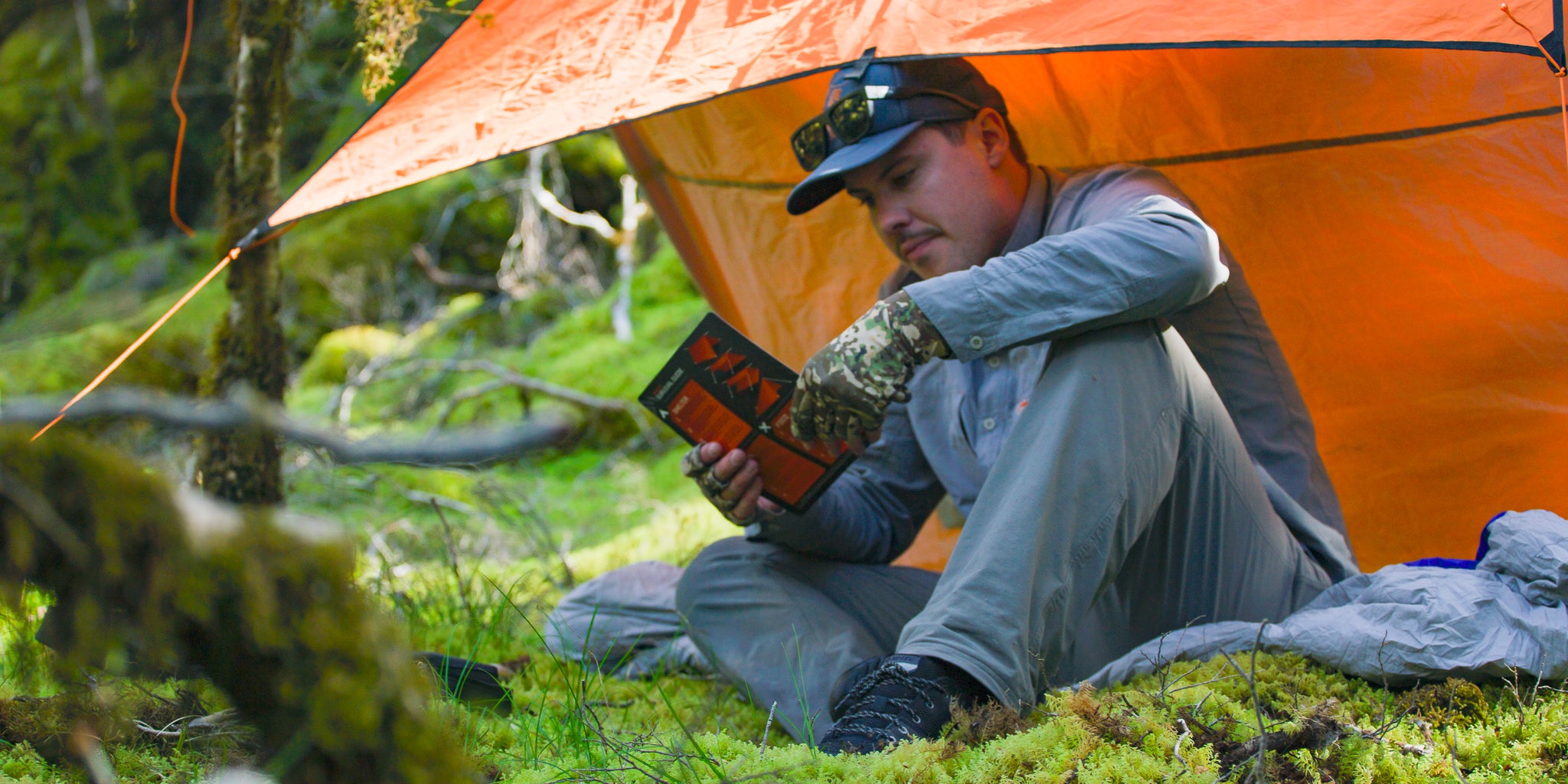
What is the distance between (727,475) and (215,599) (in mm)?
1083

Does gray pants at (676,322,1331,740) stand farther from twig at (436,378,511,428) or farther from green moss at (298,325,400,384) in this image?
green moss at (298,325,400,384)

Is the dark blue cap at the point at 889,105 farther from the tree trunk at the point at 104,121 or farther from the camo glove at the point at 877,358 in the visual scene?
the tree trunk at the point at 104,121

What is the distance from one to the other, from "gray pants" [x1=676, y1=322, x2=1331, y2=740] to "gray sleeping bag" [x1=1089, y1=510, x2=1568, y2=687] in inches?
3.2

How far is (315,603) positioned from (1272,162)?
177cm

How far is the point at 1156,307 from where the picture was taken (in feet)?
4.09

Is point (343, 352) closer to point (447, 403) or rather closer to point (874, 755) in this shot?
point (447, 403)

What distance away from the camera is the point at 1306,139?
1.74m

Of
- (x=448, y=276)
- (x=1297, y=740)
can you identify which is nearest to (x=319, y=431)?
(x=1297, y=740)

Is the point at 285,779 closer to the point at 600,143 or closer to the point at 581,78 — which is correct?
the point at 581,78

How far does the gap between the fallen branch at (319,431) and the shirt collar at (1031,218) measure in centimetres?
124

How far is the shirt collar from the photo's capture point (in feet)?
5.46

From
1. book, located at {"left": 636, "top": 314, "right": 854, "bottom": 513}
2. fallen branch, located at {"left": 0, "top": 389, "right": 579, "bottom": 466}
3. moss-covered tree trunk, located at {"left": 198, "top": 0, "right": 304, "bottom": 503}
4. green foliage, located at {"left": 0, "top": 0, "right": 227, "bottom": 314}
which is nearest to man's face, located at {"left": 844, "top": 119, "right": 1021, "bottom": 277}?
book, located at {"left": 636, "top": 314, "right": 854, "bottom": 513}

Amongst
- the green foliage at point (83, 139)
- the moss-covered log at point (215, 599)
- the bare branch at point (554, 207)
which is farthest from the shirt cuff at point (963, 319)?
the green foliage at point (83, 139)

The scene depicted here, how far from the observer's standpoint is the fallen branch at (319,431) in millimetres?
492
